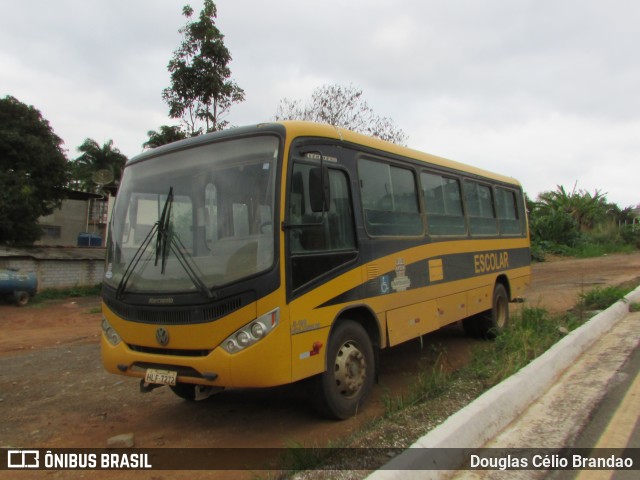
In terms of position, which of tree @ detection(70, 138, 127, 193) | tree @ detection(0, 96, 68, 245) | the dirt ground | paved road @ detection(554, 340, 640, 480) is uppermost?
tree @ detection(70, 138, 127, 193)

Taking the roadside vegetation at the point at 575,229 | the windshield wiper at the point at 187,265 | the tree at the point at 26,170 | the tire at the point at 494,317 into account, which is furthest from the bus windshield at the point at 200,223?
the roadside vegetation at the point at 575,229

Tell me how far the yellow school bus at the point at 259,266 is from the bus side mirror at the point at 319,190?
0.01 m

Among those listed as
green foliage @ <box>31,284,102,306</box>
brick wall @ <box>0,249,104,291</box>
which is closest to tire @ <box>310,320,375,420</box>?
brick wall @ <box>0,249,104,291</box>

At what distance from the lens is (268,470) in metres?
3.43

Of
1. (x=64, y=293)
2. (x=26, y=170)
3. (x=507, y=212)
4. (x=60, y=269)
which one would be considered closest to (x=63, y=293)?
(x=64, y=293)

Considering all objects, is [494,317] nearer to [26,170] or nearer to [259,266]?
[259,266]

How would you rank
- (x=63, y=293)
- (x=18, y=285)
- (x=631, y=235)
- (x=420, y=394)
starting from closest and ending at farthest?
(x=420, y=394) → (x=18, y=285) → (x=63, y=293) → (x=631, y=235)

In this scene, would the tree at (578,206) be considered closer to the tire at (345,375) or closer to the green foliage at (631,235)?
the green foliage at (631,235)

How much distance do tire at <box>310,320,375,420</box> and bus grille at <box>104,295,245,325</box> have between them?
1.02m

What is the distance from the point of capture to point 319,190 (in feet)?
13.1

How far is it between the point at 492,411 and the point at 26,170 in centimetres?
2095

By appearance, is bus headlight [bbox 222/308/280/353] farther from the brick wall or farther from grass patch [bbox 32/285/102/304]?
grass patch [bbox 32/285/102/304]

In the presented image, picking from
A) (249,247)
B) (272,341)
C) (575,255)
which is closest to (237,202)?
(249,247)

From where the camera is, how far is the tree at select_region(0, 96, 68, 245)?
17.8 meters
